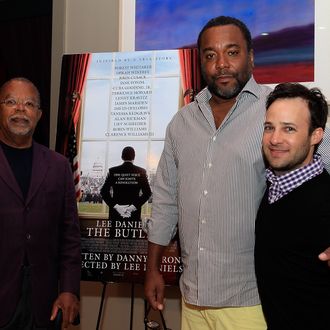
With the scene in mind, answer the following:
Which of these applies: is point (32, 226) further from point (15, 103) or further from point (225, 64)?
point (225, 64)

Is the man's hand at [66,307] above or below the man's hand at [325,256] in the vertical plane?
below

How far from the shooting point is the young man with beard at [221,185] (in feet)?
5.16

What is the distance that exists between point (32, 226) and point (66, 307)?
1.30ft

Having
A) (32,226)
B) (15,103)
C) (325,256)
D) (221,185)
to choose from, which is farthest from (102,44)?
(325,256)

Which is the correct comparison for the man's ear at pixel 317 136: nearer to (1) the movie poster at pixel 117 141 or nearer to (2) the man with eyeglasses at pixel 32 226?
(1) the movie poster at pixel 117 141

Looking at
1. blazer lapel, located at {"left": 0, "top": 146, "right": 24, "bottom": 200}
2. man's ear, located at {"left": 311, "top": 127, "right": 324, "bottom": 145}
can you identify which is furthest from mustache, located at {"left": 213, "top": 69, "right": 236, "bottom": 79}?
blazer lapel, located at {"left": 0, "top": 146, "right": 24, "bottom": 200}

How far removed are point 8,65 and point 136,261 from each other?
264cm

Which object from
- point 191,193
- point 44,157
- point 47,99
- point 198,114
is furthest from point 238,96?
point 47,99

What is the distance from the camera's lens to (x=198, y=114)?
5.77 ft

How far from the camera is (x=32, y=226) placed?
6.38 feet

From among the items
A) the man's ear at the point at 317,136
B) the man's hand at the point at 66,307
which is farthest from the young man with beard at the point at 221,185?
the man's hand at the point at 66,307

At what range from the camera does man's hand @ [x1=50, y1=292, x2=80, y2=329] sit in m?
1.99

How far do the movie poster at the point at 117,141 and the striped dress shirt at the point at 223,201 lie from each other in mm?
558

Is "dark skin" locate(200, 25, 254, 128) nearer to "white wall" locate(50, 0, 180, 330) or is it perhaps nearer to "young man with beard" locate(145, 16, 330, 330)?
"young man with beard" locate(145, 16, 330, 330)
